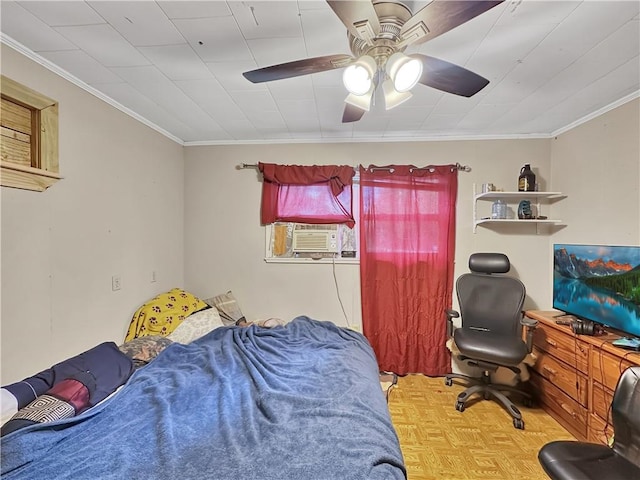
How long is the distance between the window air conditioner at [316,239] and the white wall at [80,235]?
1.34 metres

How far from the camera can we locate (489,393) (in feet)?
8.81

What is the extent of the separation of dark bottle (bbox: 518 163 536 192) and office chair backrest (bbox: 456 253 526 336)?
70 cm

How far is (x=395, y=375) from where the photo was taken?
3148 millimetres

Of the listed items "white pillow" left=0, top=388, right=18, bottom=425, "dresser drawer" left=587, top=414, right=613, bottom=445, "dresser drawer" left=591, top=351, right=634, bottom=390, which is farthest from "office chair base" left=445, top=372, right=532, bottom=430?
"white pillow" left=0, top=388, right=18, bottom=425

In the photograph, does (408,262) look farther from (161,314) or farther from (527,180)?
(161,314)

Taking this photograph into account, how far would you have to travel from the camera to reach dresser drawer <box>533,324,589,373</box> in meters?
2.18

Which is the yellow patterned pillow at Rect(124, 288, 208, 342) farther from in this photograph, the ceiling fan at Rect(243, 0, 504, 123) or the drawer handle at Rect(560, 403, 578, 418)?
the drawer handle at Rect(560, 403, 578, 418)

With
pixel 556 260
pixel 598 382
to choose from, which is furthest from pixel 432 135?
pixel 598 382

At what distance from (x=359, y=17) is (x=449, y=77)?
0.59 meters

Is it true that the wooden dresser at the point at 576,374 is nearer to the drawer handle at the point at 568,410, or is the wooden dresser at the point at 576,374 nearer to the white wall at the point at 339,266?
the drawer handle at the point at 568,410

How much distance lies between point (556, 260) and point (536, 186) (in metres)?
0.88

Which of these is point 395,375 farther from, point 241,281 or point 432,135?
point 432,135

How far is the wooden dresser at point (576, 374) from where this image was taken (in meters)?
1.97

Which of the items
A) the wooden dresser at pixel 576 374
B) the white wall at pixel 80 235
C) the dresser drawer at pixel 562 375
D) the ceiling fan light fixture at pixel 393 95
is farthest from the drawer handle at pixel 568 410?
the white wall at pixel 80 235
